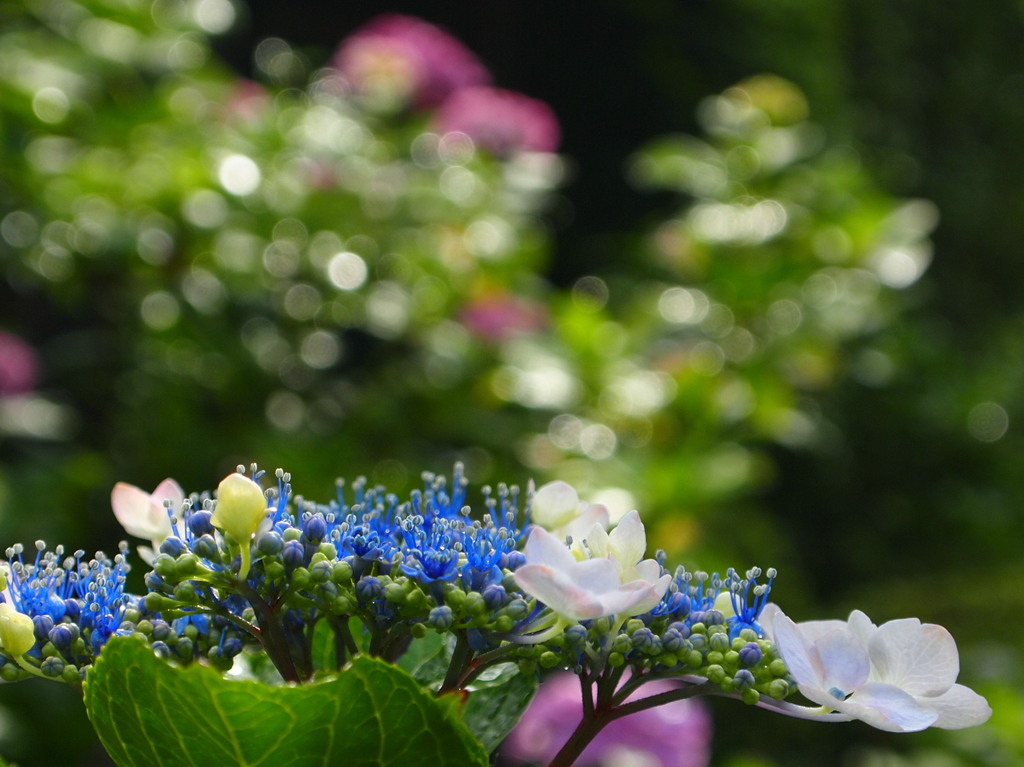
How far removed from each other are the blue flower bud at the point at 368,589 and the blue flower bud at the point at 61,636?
0.45 ft

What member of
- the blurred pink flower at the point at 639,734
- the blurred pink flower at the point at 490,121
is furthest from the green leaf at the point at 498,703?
the blurred pink flower at the point at 490,121

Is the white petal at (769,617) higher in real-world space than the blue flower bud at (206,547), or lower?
higher

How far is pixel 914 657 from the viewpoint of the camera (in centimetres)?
50

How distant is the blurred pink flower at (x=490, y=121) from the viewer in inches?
108

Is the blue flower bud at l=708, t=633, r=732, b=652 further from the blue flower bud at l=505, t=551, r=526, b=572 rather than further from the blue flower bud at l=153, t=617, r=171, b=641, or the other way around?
the blue flower bud at l=153, t=617, r=171, b=641

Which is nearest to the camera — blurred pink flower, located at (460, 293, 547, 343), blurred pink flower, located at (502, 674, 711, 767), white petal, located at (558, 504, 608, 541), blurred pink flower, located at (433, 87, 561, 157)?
white petal, located at (558, 504, 608, 541)

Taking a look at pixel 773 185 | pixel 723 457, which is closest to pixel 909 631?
pixel 723 457

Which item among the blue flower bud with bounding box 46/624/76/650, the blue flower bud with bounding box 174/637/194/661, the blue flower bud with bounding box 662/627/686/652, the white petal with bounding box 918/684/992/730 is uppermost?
the white petal with bounding box 918/684/992/730

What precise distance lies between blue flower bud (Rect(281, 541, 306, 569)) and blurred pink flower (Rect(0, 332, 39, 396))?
2.06 m

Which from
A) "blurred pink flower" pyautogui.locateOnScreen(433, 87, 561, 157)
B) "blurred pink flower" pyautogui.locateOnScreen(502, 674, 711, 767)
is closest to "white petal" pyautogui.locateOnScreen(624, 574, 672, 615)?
"blurred pink flower" pyautogui.locateOnScreen(502, 674, 711, 767)

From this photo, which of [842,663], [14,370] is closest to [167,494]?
[842,663]

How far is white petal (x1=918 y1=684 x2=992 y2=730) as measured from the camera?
A: 495 millimetres

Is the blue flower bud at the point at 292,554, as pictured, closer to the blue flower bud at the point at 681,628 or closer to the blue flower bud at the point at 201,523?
the blue flower bud at the point at 201,523

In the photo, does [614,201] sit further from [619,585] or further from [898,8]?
[619,585]
